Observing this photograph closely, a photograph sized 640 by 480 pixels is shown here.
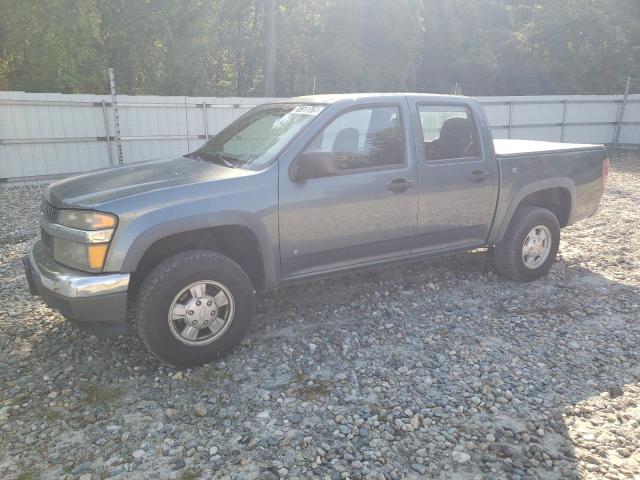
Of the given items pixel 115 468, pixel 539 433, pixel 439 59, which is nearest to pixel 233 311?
pixel 115 468

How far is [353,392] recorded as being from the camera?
11.3ft

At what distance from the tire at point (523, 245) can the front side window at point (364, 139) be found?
1.60m

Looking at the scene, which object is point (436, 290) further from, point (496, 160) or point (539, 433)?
point (539, 433)

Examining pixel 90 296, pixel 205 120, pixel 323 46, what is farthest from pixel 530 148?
pixel 323 46

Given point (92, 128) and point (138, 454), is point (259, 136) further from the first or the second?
point (92, 128)

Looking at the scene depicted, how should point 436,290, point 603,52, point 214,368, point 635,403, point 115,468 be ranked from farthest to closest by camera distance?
point 603,52 → point 436,290 → point 214,368 → point 635,403 → point 115,468

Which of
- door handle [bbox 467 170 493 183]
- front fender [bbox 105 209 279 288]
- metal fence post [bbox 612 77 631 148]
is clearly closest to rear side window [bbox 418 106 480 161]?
door handle [bbox 467 170 493 183]

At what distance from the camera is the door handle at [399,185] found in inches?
170

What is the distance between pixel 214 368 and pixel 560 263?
4.28 meters

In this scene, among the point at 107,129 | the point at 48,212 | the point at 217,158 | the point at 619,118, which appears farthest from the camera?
the point at 619,118

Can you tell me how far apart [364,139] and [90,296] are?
237 cm

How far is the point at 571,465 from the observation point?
111 inches

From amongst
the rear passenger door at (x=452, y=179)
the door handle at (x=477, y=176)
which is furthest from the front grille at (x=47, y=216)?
the door handle at (x=477, y=176)

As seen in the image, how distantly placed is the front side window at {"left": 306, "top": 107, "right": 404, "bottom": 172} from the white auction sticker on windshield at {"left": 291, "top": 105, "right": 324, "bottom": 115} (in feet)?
0.53
